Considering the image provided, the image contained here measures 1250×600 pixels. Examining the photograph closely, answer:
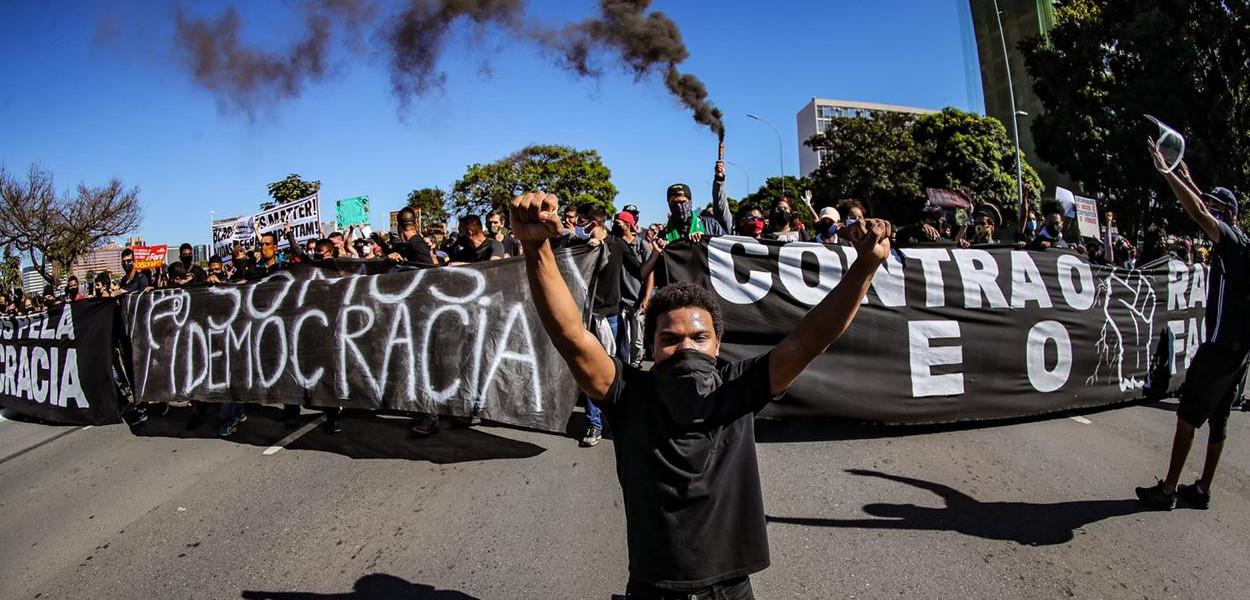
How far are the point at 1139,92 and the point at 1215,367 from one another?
23960 millimetres

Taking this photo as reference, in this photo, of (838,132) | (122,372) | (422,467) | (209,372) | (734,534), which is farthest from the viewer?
(838,132)

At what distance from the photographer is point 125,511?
4555 mm

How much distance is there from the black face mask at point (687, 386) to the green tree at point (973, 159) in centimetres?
3747

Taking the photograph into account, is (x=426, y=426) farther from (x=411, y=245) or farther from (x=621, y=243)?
(x=621, y=243)

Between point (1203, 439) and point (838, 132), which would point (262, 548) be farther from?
point (838, 132)

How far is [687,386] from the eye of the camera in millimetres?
1769

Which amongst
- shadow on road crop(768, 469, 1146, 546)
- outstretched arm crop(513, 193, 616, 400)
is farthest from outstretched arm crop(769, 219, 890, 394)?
shadow on road crop(768, 469, 1146, 546)

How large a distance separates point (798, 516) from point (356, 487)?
2.83m

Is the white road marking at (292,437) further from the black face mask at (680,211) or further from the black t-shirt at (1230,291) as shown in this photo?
the black t-shirt at (1230,291)

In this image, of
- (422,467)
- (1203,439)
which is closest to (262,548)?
(422,467)

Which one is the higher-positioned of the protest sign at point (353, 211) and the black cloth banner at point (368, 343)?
the protest sign at point (353, 211)

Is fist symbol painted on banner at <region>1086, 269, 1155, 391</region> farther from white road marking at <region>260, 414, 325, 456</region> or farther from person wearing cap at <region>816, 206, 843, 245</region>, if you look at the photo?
white road marking at <region>260, 414, 325, 456</region>

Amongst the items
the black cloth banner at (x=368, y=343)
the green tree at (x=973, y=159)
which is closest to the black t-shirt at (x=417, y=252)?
the black cloth banner at (x=368, y=343)

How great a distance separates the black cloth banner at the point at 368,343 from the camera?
200 inches
